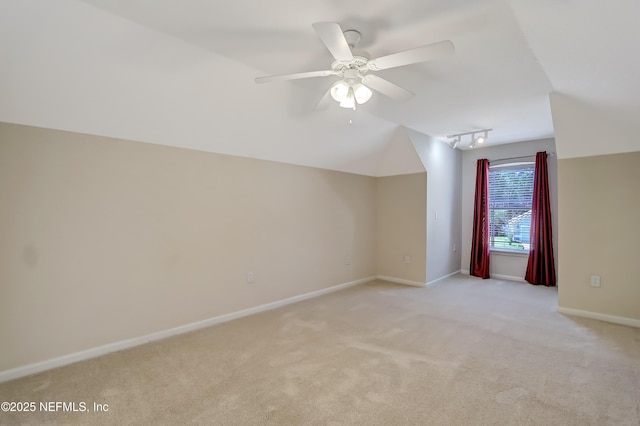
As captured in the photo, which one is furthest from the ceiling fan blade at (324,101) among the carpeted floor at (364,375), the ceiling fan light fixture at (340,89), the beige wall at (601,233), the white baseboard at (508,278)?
the white baseboard at (508,278)

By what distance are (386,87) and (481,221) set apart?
4366 millimetres

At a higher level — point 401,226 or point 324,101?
point 324,101

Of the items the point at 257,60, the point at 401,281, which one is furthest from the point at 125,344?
the point at 401,281

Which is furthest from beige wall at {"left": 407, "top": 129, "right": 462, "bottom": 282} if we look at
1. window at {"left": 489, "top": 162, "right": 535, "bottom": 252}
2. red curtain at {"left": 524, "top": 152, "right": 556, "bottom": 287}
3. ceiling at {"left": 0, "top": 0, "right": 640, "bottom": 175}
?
ceiling at {"left": 0, "top": 0, "right": 640, "bottom": 175}

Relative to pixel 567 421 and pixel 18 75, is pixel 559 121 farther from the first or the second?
pixel 18 75

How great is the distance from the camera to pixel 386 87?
2.25 meters

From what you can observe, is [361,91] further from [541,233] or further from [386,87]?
[541,233]

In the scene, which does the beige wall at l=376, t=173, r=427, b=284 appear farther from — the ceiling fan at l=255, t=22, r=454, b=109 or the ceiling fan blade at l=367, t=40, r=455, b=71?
the ceiling fan blade at l=367, t=40, r=455, b=71

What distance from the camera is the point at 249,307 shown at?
3.73 meters

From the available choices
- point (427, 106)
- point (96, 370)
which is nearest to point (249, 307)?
point (96, 370)

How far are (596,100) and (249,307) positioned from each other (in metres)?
4.16

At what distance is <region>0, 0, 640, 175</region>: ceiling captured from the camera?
1.86m

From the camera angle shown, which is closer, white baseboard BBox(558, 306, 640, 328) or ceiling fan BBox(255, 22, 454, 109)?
ceiling fan BBox(255, 22, 454, 109)

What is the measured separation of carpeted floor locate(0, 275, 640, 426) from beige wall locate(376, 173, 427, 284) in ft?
5.19
